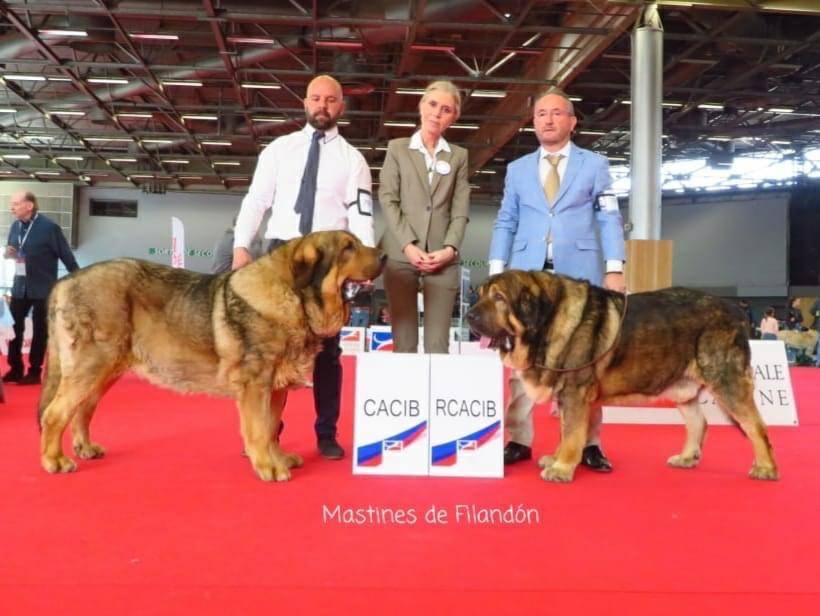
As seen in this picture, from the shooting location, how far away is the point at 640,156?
13320 mm

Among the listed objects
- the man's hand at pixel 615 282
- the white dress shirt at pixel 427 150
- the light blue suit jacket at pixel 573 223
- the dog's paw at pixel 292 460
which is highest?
the white dress shirt at pixel 427 150

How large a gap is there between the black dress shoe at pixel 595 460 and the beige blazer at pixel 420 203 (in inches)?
60.1

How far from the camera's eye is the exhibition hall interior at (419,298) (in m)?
2.61

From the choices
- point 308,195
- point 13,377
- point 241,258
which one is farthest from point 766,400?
point 13,377

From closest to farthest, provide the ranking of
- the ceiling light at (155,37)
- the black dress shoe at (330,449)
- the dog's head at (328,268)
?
1. the dog's head at (328,268)
2. the black dress shoe at (330,449)
3. the ceiling light at (155,37)

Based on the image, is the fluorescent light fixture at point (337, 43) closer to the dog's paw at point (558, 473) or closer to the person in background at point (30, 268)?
the person in background at point (30, 268)

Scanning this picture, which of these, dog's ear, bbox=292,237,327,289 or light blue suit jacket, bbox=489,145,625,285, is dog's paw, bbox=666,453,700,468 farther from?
dog's ear, bbox=292,237,327,289

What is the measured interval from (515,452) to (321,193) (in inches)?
81.4

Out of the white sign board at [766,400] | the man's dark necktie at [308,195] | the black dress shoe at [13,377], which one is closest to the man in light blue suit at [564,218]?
the man's dark necktie at [308,195]

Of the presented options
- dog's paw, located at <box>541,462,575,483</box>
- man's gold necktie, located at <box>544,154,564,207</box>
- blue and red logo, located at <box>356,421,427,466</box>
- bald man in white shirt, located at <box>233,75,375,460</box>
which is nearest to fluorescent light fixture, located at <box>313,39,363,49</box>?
bald man in white shirt, located at <box>233,75,375,460</box>

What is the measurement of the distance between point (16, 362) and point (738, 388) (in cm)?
849

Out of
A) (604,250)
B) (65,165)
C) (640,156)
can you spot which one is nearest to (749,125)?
(640,156)

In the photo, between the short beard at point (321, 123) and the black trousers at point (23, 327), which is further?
the black trousers at point (23, 327)

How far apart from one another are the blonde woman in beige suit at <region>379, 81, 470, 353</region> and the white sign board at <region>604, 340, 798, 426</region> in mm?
2724
